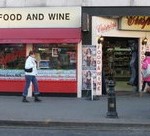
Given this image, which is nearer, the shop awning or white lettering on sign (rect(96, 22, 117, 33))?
the shop awning

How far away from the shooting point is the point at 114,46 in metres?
22.7

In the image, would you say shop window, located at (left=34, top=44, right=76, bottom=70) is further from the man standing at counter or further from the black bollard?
the black bollard

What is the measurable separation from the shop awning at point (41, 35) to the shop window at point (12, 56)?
2.21 feet

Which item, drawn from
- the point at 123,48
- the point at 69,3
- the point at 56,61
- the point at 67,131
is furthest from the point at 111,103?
the point at 123,48

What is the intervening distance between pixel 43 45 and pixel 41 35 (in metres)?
0.80

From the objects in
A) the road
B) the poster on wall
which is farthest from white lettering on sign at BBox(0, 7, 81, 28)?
the road

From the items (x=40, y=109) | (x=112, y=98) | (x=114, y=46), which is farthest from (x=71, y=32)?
(x=112, y=98)

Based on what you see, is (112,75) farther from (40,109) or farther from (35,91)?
(40,109)

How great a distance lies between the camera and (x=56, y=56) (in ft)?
71.2

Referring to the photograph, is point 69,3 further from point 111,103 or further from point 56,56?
point 111,103

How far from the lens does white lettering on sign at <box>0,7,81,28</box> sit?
21266mm

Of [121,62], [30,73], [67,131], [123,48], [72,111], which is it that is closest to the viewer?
[67,131]

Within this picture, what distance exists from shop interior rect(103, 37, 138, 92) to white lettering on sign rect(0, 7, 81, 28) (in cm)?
195

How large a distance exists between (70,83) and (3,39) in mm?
3144
